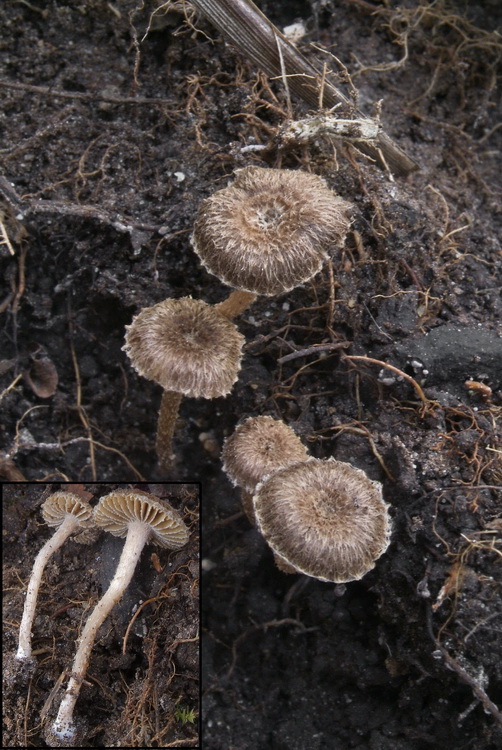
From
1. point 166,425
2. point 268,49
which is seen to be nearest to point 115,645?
point 166,425

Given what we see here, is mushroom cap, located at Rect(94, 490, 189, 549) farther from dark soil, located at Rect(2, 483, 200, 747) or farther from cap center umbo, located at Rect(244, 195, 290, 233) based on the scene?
cap center umbo, located at Rect(244, 195, 290, 233)

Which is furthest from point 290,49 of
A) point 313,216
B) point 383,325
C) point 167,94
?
point 383,325

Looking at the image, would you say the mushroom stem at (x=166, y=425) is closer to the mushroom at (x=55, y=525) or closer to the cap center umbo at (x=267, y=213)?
the mushroom at (x=55, y=525)

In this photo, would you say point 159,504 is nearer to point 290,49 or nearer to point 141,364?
point 141,364

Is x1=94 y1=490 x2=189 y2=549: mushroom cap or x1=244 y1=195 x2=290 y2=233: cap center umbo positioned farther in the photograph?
x1=94 y1=490 x2=189 y2=549: mushroom cap

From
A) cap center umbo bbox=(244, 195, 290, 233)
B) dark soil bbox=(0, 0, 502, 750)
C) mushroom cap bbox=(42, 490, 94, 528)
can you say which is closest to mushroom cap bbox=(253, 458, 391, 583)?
dark soil bbox=(0, 0, 502, 750)

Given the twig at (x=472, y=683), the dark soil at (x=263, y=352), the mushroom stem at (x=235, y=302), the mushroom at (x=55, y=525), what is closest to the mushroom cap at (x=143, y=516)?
the mushroom at (x=55, y=525)
